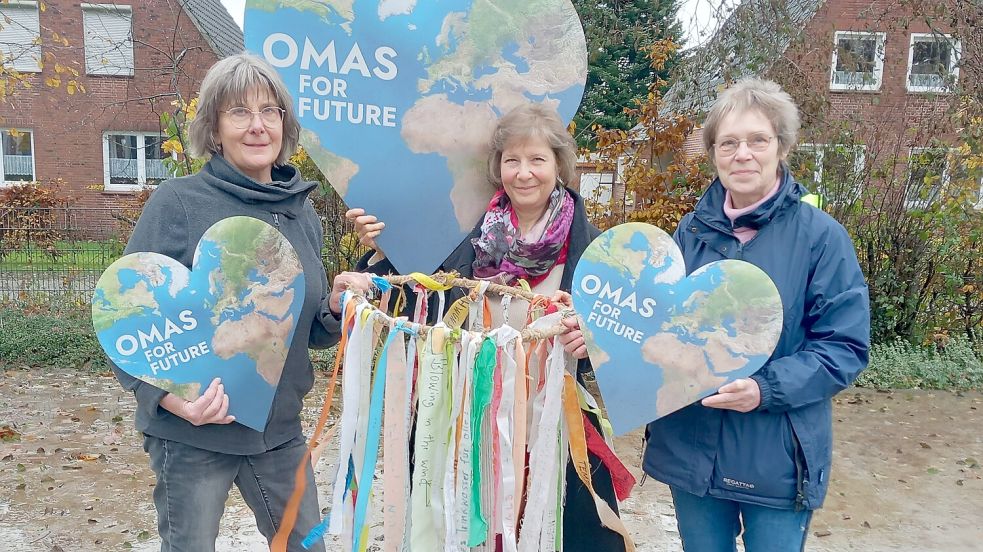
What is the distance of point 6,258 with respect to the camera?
5809 mm

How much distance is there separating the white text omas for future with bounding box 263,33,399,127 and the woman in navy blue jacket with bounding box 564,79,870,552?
35.9 inches

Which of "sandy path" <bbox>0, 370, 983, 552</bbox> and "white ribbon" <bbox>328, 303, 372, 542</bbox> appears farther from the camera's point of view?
"sandy path" <bbox>0, 370, 983, 552</bbox>

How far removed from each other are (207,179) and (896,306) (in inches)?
239

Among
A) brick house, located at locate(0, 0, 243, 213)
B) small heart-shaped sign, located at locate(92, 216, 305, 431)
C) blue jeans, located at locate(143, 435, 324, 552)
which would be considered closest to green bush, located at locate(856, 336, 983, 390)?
blue jeans, located at locate(143, 435, 324, 552)

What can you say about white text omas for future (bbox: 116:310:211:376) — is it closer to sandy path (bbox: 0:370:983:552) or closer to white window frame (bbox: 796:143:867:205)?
sandy path (bbox: 0:370:983:552)

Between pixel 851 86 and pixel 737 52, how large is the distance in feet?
5.29

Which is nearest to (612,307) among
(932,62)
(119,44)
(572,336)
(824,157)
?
(572,336)

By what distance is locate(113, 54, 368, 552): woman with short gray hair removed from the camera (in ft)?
5.43

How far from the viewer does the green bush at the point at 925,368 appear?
566 cm

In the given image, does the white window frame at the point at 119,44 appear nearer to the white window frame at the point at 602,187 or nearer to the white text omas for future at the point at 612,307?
the white window frame at the point at 602,187

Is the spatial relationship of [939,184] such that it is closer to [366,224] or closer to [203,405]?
[366,224]

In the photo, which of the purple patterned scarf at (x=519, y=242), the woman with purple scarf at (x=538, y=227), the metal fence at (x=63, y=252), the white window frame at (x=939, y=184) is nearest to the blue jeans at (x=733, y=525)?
the woman with purple scarf at (x=538, y=227)

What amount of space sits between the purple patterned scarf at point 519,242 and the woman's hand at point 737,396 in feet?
1.75

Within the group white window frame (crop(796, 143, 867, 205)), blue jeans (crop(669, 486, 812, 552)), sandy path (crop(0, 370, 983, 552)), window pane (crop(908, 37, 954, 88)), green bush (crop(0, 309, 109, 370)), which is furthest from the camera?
window pane (crop(908, 37, 954, 88))
